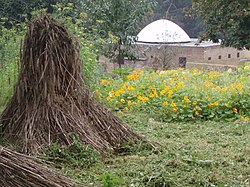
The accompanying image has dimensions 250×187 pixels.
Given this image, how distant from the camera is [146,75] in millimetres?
10438

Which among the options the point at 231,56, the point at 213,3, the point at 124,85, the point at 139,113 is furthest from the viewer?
the point at 231,56

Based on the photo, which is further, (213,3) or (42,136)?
(213,3)

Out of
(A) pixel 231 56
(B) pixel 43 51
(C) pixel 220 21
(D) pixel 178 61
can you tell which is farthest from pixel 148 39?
(B) pixel 43 51

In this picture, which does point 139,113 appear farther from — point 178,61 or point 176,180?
point 178,61

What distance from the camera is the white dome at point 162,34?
2565 cm

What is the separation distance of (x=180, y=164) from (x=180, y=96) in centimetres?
363

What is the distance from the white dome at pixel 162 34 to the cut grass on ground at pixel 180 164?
745 inches

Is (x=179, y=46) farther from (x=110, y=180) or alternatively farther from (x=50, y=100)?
(x=110, y=180)

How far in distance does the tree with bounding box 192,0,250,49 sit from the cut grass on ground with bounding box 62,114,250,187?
1113cm

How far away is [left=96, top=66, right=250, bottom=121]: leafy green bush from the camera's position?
7898 mm

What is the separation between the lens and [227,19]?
18047 mm

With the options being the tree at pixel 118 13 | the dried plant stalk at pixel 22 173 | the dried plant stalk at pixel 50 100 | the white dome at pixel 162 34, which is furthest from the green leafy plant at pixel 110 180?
the white dome at pixel 162 34

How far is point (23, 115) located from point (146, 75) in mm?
5411

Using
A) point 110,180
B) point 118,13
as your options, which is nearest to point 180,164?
point 110,180
